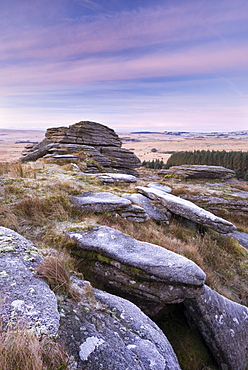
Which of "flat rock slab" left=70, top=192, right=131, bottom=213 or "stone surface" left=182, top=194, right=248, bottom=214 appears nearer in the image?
"flat rock slab" left=70, top=192, right=131, bottom=213

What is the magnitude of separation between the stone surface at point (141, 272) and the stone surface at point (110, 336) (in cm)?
98

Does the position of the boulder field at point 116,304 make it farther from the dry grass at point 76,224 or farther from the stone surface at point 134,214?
the stone surface at point 134,214

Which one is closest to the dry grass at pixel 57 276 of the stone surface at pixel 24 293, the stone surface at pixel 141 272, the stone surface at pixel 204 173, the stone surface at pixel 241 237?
the stone surface at pixel 24 293

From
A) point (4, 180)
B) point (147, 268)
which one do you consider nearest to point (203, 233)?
point (147, 268)

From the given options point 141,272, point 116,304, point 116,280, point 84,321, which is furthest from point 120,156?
point 84,321

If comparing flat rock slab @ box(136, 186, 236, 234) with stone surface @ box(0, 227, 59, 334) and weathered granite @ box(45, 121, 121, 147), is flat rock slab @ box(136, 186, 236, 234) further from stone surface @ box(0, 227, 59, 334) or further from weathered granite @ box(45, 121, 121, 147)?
weathered granite @ box(45, 121, 121, 147)

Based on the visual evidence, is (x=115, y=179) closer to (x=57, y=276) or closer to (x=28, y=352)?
(x=57, y=276)

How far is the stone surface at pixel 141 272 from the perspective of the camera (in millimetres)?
5062

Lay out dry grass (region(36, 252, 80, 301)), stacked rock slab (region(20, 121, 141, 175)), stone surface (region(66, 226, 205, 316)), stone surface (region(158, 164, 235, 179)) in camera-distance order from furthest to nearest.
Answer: stone surface (region(158, 164, 235, 179)) < stacked rock slab (region(20, 121, 141, 175)) < stone surface (region(66, 226, 205, 316)) < dry grass (region(36, 252, 80, 301))

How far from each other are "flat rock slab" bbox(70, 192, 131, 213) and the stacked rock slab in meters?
12.1

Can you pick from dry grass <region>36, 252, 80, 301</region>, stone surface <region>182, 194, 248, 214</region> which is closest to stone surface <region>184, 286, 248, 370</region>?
dry grass <region>36, 252, 80, 301</region>

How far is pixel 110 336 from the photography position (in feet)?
10.4

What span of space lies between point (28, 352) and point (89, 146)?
2237 centimetres

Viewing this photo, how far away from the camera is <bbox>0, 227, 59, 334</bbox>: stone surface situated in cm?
275
